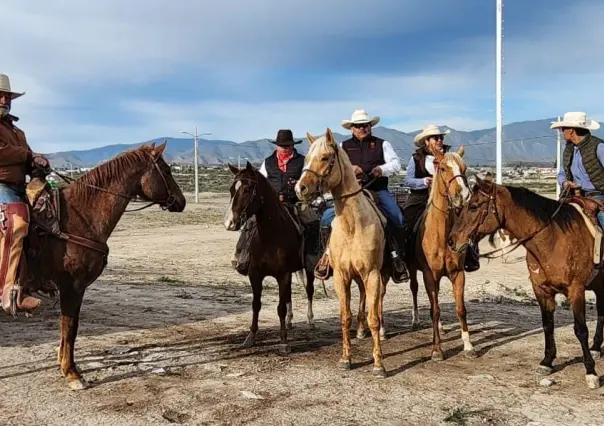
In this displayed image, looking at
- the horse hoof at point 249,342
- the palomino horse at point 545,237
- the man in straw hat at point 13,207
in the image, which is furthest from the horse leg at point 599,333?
the man in straw hat at point 13,207

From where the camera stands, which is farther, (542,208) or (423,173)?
(423,173)

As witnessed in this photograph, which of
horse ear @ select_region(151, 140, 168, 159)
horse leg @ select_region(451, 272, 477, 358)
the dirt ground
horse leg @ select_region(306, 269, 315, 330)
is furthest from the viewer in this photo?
horse leg @ select_region(306, 269, 315, 330)

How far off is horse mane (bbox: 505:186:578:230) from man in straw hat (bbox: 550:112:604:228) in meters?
0.38

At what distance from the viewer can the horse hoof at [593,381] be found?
5.89 metres

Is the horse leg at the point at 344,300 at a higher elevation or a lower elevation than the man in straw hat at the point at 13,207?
lower

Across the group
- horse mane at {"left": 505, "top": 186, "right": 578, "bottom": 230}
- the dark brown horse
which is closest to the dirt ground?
the dark brown horse

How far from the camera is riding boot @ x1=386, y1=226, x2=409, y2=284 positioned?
7246mm

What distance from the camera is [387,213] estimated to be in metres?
7.77

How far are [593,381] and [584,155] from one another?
2.49 meters

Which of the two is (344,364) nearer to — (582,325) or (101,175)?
(582,325)

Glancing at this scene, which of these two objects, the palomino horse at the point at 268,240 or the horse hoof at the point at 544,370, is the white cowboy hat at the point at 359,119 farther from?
the horse hoof at the point at 544,370

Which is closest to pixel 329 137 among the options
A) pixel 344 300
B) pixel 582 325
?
pixel 344 300

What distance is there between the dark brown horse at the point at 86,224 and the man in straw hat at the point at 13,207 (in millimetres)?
178

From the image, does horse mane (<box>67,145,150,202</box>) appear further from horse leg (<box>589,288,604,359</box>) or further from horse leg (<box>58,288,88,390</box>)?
horse leg (<box>589,288,604,359</box>)
